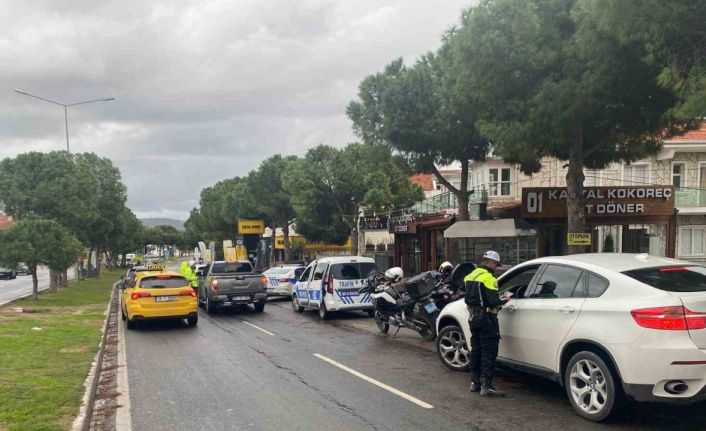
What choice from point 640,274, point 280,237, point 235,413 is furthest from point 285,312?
point 280,237

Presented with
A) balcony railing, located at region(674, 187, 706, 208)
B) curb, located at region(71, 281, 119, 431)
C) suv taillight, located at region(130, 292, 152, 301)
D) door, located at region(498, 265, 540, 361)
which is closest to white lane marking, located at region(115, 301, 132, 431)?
curb, located at region(71, 281, 119, 431)

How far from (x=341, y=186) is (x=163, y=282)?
864 inches

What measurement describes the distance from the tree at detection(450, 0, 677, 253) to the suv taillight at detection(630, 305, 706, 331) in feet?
24.5

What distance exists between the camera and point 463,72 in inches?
569

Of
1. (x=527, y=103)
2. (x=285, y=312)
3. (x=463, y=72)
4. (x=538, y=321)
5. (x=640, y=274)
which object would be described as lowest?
(x=285, y=312)

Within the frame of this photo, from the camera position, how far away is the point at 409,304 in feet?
38.2

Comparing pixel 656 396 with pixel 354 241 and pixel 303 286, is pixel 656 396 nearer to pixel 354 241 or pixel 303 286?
pixel 303 286

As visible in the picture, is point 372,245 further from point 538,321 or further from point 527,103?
point 538,321

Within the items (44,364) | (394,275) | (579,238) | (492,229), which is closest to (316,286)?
(394,275)

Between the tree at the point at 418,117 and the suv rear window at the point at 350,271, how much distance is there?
556 centimetres

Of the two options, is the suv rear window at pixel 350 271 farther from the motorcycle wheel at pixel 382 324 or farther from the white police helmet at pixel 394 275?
the white police helmet at pixel 394 275

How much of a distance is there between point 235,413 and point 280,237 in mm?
56558

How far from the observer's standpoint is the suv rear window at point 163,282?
1488cm

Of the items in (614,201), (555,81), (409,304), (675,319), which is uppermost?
(555,81)
